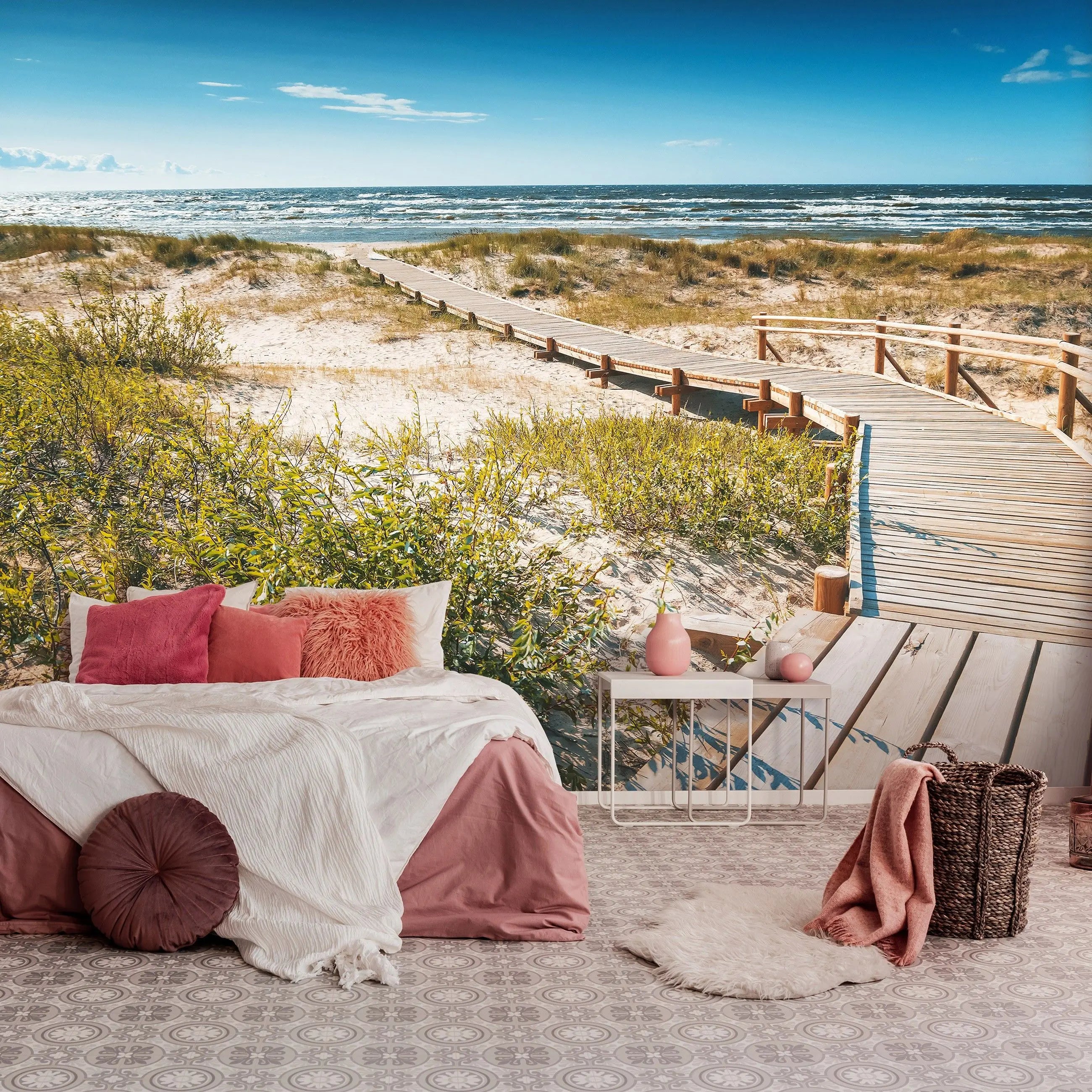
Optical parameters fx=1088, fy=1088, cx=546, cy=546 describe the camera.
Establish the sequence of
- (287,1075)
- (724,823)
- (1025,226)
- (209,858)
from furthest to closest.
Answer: (1025,226), (724,823), (209,858), (287,1075)

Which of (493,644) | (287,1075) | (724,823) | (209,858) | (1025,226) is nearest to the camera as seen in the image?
(287,1075)

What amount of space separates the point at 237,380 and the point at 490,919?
2.77 meters

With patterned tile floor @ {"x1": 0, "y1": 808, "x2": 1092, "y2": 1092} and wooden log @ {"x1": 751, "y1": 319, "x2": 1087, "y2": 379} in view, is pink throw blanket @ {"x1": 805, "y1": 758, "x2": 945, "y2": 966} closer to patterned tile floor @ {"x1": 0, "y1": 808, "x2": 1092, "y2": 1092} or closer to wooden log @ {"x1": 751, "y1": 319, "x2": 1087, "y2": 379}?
patterned tile floor @ {"x1": 0, "y1": 808, "x2": 1092, "y2": 1092}

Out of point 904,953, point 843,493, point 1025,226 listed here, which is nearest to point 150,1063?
point 904,953

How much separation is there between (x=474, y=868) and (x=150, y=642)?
4.70ft

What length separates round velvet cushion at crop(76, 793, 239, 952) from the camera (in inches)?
108

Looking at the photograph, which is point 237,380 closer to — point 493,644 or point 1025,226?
point 493,644

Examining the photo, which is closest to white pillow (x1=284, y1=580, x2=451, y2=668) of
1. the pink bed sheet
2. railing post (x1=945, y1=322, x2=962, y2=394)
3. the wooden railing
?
the pink bed sheet

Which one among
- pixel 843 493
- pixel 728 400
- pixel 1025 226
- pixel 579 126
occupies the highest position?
pixel 579 126

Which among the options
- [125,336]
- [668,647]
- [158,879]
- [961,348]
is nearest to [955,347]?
[961,348]

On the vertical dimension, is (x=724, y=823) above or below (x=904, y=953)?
below

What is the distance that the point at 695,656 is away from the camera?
461 cm

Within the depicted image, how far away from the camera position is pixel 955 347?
4.87 m

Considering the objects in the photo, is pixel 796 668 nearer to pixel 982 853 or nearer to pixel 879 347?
pixel 982 853
